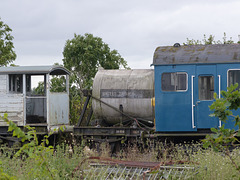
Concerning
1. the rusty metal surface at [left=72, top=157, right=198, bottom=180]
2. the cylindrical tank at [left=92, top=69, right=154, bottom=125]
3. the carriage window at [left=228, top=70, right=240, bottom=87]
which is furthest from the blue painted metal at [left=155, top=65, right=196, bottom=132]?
the rusty metal surface at [left=72, top=157, right=198, bottom=180]

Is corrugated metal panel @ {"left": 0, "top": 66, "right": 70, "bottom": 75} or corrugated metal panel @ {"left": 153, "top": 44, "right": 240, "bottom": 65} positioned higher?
corrugated metal panel @ {"left": 153, "top": 44, "right": 240, "bottom": 65}

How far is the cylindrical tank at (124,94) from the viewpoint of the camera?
1471cm

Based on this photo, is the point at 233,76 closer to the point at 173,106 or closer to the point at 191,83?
the point at 191,83

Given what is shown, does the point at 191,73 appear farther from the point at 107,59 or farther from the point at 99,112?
the point at 107,59

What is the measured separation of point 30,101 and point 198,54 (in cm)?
703

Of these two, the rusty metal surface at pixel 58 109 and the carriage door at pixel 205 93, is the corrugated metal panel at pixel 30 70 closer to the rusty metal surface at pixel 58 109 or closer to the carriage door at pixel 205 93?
the rusty metal surface at pixel 58 109

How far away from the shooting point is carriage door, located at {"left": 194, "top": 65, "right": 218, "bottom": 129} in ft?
43.3

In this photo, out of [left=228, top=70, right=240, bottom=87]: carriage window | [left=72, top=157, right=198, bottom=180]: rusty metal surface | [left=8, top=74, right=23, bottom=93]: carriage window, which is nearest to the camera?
[left=72, top=157, right=198, bottom=180]: rusty metal surface

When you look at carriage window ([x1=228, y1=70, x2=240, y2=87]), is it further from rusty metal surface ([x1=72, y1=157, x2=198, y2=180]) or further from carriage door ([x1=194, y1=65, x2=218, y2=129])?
rusty metal surface ([x1=72, y1=157, x2=198, y2=180])

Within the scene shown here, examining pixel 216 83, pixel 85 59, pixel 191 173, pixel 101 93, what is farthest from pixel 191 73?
pixel 85 59

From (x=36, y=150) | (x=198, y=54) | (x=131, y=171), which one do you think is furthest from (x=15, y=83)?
(x=36, y=150)

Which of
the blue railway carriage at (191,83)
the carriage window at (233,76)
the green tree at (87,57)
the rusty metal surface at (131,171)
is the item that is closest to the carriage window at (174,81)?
the blue railway carriage at (191,83)

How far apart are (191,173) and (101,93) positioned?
8447 mm

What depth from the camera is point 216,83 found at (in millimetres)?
13211
